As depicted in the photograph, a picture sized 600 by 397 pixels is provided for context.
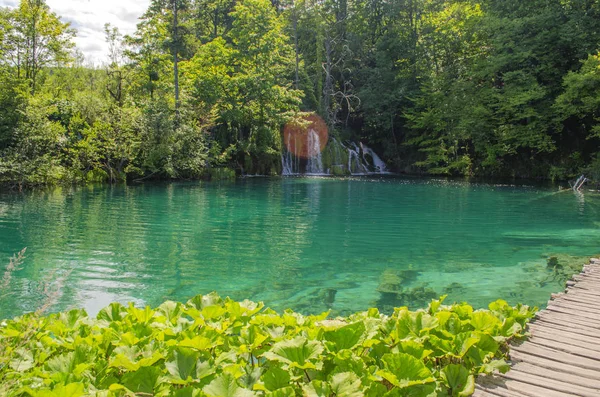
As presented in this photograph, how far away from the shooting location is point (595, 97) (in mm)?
25516

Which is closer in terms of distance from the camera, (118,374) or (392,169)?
(118,374)

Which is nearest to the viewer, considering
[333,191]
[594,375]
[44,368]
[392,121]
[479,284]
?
[44,368]

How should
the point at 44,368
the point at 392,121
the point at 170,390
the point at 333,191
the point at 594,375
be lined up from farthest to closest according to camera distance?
the point at 392,121, the point at 333,191, the point at 594,375, the point at 44,368, the point at 170,390

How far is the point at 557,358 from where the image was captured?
365 centimetres

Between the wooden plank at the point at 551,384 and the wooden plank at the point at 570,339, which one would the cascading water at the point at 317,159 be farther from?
the wooden plank at the point at 551,384

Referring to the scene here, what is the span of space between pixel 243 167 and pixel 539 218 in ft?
73.7

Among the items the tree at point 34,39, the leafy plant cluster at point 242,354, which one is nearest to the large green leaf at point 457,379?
the leafy plant cluster at point 242,354

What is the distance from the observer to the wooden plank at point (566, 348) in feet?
12.3

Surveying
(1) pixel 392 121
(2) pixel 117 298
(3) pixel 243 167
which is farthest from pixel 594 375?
(1) pixel 392 121

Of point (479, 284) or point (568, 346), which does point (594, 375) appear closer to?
point (568, 346)

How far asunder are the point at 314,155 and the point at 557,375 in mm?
32878

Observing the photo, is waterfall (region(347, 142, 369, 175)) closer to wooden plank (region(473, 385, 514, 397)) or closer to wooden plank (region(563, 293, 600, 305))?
wooden plank (region(563, 293, 600, 305))

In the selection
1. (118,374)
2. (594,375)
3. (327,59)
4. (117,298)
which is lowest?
(117,298)

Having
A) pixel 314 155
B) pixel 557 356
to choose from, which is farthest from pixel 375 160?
pixel 557 356
